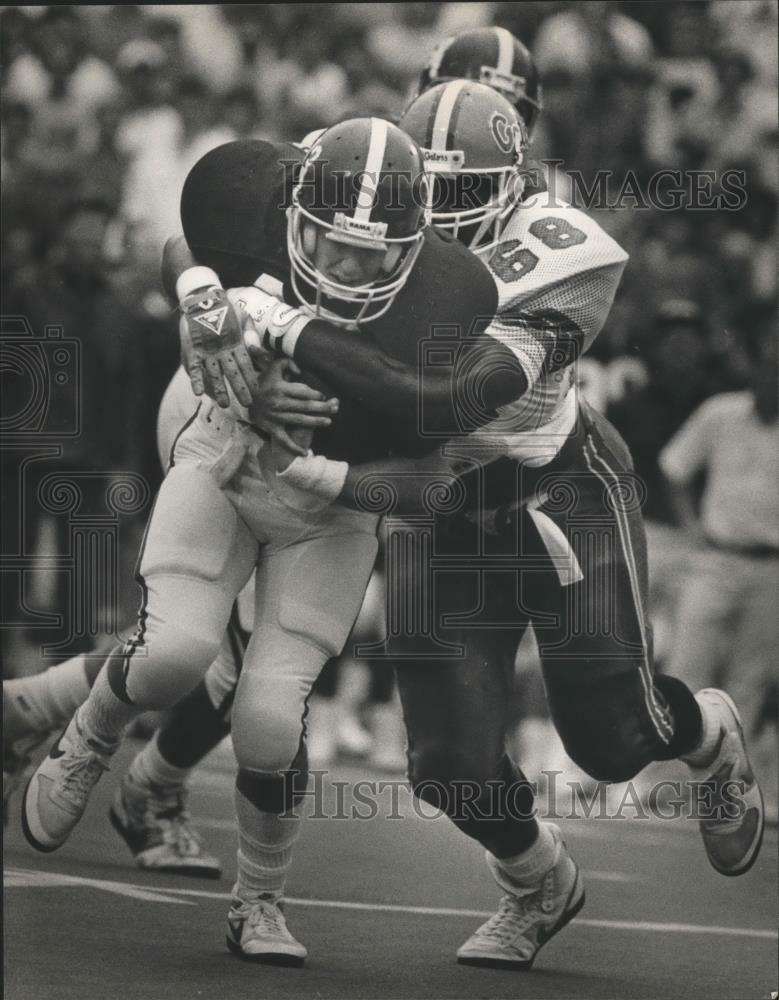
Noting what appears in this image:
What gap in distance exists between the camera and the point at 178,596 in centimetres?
209

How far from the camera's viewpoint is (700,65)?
13.9 ft

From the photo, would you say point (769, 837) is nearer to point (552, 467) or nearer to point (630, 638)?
point (630, 638)

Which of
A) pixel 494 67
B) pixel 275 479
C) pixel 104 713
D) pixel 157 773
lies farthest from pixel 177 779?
pixel 494 67

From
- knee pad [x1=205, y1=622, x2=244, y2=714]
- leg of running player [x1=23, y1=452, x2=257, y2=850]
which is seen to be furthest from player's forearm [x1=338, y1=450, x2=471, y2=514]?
knee pad [x1=205, y1=622, x2=244, y2=714]

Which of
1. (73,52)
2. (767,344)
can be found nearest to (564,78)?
(767,344)

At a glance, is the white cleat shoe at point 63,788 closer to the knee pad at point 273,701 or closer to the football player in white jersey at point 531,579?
the knee pad at point 273,701

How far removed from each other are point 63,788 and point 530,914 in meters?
0.61

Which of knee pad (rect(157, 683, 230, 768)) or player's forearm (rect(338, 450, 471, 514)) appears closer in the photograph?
player's forearm (rect(338, 450, 471, 514))

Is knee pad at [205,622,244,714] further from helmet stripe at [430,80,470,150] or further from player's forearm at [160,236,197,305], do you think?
helmet stripe at [430,80,470,150]

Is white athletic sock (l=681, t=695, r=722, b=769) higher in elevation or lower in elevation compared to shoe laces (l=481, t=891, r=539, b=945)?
higher

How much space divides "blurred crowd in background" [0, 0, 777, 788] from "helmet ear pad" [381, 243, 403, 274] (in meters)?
0.73

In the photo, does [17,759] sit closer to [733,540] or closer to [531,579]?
[531,579]

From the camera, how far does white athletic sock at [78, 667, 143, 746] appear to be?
7.12 feet

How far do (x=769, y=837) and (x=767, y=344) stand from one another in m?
1.15
